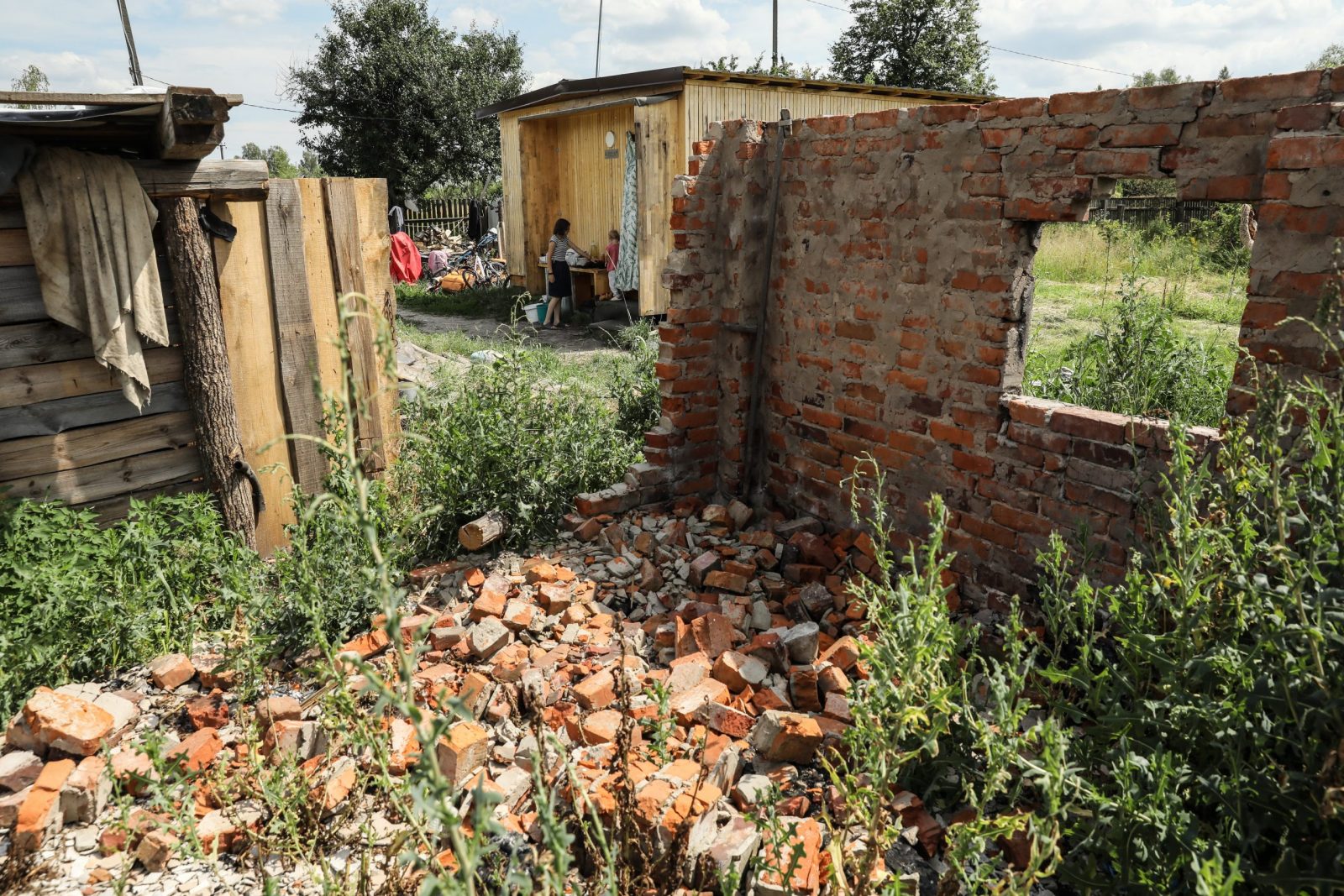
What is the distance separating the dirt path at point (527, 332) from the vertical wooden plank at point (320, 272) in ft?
18.2

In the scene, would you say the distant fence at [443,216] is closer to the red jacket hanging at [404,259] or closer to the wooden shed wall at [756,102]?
the red jacket hanging at [404,259]

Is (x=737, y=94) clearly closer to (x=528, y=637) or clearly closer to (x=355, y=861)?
(x=528, y=637)

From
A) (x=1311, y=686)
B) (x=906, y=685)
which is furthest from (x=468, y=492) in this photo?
(x=1311, y=686)

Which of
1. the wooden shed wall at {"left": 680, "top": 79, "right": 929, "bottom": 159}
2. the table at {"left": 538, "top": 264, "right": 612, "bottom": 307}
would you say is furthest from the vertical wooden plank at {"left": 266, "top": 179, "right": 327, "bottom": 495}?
the table at {"left": 538, "top": 264, "right": 612, "bottom": 307}

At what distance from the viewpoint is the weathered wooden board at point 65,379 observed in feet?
13.2

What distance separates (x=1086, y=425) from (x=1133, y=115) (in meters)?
1.21

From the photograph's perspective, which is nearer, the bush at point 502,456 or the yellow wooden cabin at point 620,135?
the bush at point 502,456

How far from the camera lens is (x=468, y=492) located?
4.91 metres

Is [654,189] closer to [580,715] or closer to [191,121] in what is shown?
[191,121]

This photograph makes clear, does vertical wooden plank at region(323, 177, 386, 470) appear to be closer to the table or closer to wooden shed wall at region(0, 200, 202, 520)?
wooden shed wall at region(0, 200, 202, 520)

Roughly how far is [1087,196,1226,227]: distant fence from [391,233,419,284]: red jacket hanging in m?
13.1

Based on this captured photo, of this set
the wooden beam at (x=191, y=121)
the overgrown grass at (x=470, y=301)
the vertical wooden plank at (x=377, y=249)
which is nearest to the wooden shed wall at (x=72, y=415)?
the wooden beam at (x=191, y=121)

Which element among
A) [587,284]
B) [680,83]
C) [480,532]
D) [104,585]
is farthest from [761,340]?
[587,284]

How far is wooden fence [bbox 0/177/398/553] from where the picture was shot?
Result: 4059 mm
